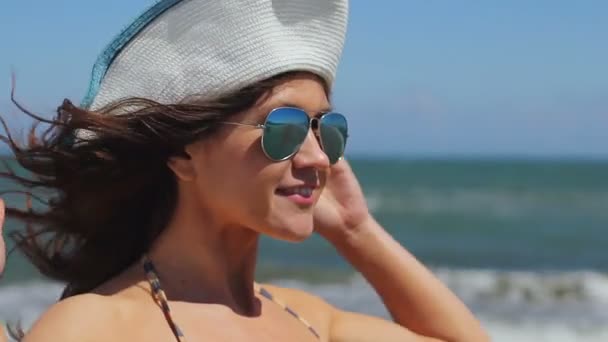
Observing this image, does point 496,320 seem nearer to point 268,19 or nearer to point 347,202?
point 347,202

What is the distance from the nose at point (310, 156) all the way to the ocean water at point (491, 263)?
749mm

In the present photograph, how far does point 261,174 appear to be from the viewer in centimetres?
215

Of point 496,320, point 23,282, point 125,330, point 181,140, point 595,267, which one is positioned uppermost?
point 595,267

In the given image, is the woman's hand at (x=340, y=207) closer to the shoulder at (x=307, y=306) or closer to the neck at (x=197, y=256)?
the shoulder at (x=307, y=306)

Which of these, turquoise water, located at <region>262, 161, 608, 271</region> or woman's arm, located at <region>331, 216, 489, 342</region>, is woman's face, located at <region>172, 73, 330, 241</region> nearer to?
woman's arm, located at <region>331, 216, 489, 342</region>

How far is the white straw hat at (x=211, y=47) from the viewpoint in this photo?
6.99 ft

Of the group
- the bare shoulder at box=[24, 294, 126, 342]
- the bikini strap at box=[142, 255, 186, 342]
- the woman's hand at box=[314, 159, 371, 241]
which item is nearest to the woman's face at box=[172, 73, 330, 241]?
the bikini strap at box=[142, 255, 186, 342]

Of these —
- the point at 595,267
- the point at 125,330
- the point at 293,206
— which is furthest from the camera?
the point at 595,267

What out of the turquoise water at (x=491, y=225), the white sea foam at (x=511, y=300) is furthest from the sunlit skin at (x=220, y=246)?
the turquoise water at (x=491, y=225)

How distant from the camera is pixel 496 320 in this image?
10555 millimetres

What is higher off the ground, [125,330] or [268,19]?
[268,19]

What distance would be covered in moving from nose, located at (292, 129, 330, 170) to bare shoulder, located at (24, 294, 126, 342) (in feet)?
1.49

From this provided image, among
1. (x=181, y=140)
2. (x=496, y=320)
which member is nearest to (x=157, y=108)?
(x=181, y=140)

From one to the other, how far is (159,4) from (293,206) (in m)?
0.48
